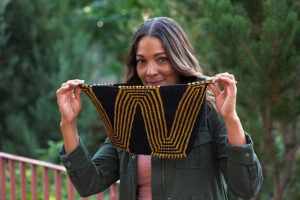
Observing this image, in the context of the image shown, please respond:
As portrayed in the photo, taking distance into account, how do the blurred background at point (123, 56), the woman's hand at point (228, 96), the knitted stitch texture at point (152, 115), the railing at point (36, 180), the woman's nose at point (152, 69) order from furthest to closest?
the blurred background at point (123, 56) → the railing at point (36, 180) → the woman's nose at point (152, 69) → the knitted stitch texture at point (152, 115) → the woman's hand at point (228, 96)

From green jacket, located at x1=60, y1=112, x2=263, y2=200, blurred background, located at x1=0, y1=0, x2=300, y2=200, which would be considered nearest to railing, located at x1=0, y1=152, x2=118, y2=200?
green jacket, located at x1=60, y1=112, x2=263, y2=200

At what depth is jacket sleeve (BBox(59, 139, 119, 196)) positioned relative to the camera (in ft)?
5.26

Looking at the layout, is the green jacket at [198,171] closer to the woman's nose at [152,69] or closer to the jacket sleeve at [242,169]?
the jacket sleeve at [242,169]

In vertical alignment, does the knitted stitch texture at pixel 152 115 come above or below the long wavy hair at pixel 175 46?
below

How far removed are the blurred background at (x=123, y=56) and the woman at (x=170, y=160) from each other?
2.72ft

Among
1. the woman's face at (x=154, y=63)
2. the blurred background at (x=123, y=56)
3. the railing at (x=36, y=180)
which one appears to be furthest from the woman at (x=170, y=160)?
the blurred background at (x=123, y=56)

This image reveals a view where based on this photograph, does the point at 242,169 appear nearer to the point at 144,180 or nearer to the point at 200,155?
the point at 200,155

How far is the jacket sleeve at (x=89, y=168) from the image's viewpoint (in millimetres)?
1604

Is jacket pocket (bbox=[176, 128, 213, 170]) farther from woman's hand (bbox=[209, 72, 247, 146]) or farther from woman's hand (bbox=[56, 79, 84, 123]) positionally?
woman's hand (bbox=[56, 79, 84, 123])

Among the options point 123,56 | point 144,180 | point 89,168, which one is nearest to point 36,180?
point 89,168

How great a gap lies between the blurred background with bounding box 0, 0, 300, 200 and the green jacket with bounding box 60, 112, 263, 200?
825 millimetres

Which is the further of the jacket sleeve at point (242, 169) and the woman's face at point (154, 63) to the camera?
the woman's face at point (154, 63)

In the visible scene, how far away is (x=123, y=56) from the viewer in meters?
4.17

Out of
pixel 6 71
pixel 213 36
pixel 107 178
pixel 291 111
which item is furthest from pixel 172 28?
pixel 6 71
